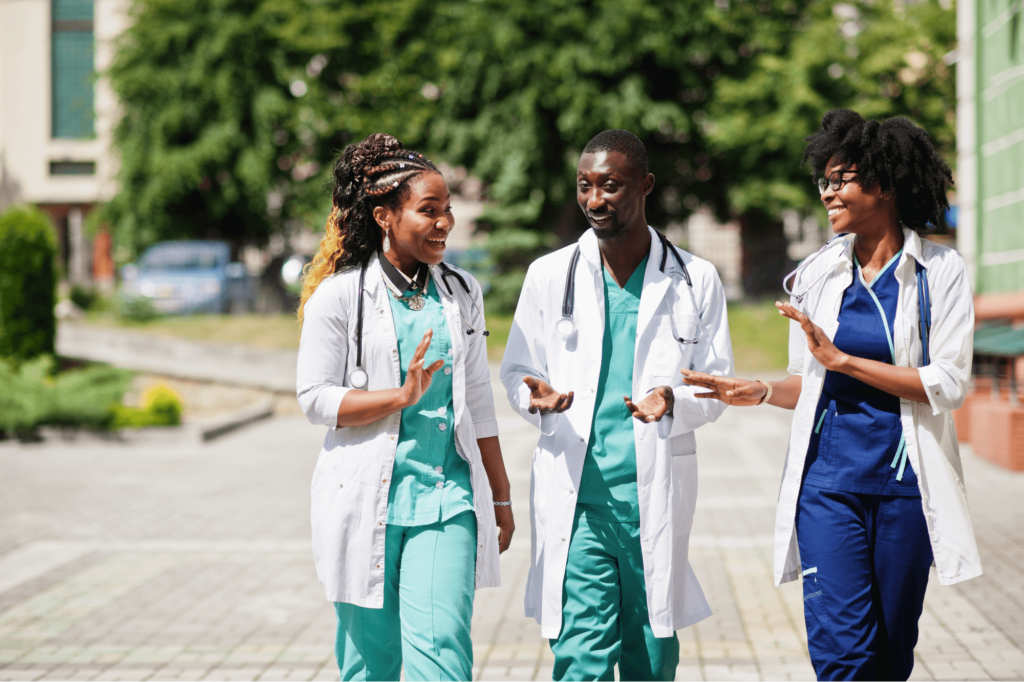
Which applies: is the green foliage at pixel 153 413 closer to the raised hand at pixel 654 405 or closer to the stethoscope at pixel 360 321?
the stethoscope at pixel 360 321

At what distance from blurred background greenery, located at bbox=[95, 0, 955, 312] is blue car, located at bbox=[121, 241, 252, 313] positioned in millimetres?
3500

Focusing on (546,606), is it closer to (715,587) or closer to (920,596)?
(920,596)

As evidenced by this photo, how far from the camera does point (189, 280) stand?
79.7ft

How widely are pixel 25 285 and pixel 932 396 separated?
15444 millimetres

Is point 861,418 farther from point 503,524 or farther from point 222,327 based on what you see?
point 222,327

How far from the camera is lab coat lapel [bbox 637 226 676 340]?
339cm

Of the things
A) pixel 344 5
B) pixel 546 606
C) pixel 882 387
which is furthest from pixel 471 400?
pixel 344 5

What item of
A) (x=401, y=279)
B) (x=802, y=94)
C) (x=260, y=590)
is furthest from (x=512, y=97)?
(x=401, y=279)

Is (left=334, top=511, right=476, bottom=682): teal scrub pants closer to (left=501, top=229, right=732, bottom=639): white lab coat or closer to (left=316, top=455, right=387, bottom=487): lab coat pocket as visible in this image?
(left=316, top=455, right=387, bottom=487): lab coat pocket

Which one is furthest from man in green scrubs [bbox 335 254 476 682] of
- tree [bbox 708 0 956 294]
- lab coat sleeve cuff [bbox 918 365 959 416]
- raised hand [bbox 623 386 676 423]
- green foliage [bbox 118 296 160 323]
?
tree [bbox 708 0 956 294]

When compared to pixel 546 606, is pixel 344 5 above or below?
above

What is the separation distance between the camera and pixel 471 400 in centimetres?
334

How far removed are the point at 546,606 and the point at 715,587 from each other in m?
3.36

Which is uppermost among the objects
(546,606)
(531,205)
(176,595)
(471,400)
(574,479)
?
(531,205)
